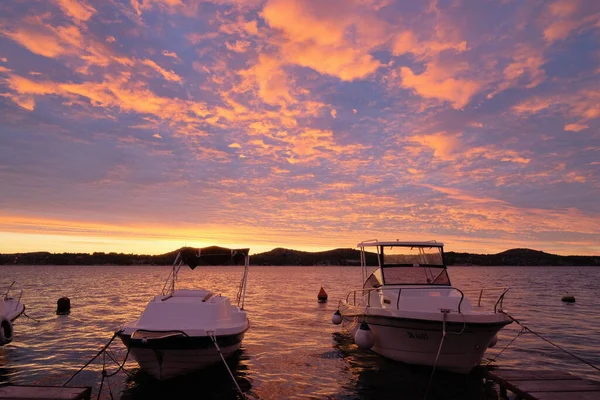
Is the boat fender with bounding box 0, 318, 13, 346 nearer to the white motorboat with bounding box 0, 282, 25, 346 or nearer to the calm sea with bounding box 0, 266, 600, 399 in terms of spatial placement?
the white motorboat with bounding box 0, 282, 25, 346

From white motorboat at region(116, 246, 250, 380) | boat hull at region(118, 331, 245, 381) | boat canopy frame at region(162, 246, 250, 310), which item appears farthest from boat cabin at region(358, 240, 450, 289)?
boat hull at region(118, 331, 245, 381)

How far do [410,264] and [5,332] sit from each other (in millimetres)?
13963

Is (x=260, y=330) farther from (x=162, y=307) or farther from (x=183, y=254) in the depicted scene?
(x=162, y=307)

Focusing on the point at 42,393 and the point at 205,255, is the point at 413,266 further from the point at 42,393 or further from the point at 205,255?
the point at 42,393

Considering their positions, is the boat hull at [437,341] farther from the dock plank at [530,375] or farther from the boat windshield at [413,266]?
the boat windshield at [413,266]

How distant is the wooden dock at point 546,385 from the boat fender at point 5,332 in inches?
563

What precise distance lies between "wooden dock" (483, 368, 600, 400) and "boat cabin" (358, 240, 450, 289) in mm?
5758

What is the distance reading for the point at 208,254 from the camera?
14086mm

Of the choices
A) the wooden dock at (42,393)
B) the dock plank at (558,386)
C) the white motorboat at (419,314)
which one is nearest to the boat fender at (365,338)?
the white motorboat at (419,314)

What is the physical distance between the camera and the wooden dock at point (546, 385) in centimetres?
691

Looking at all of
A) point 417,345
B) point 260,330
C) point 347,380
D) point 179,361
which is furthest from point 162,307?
point 260,330

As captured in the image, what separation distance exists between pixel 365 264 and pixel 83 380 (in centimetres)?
1042

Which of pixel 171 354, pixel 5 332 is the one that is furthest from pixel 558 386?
pixel 5 332

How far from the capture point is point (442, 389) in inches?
416
